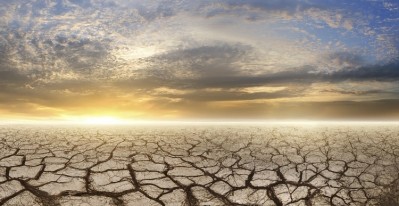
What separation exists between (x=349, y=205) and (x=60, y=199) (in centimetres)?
375

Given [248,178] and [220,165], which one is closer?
[248,178]

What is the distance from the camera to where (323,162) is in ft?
19.1

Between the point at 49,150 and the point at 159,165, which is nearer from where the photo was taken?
the point at 159,165

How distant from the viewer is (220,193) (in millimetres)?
3902

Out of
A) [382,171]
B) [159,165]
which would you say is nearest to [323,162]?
[382,171]

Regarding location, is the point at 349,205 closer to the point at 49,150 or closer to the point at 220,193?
the point at 220,193

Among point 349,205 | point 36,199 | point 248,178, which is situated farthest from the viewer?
point 248,178

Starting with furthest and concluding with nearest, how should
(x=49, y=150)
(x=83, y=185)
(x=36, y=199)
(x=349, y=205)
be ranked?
(x=49, y=150)
(x=83, y=185)
(x=349, y=205)
(x=36, y=199)

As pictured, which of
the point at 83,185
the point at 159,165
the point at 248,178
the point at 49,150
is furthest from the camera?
the point at 49,150

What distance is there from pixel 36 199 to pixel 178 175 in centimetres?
204

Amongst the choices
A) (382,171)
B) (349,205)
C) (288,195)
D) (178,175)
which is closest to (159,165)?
(178,175)

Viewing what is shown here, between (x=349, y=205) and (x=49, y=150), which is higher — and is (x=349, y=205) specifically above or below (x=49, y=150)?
below

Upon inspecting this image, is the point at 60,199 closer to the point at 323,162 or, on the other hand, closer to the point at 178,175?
the point at 178,175

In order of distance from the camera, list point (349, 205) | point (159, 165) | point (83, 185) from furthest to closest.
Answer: point (159, 165)
point (83, 185)
point (349, 205)
